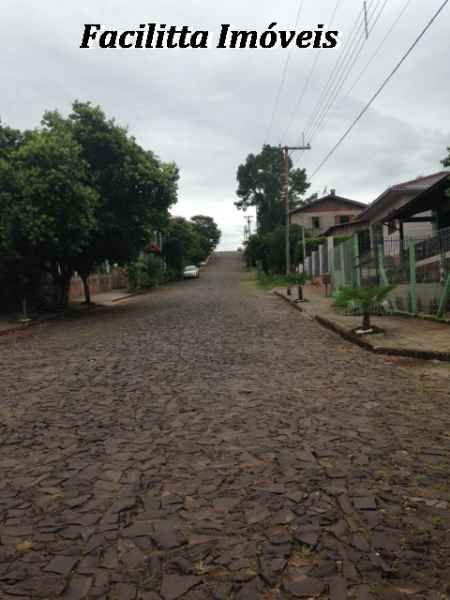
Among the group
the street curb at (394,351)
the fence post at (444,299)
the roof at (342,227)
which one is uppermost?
the roof at (342,227)

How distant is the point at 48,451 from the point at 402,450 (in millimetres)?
2772

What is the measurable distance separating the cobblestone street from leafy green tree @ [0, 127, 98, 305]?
1029 cm

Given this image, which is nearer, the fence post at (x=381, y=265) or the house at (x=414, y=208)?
the fence post at (x=381, y=265)

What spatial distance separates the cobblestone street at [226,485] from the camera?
2.54 m

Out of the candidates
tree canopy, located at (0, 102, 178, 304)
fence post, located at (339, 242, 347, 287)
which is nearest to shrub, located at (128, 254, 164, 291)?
tree canopy, located at (0, 102, 178, 304)

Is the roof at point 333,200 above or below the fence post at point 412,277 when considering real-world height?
above

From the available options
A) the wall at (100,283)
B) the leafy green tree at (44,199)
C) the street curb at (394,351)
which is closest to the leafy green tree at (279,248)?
the wall at (100,283)

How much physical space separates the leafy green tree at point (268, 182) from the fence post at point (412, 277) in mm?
66245

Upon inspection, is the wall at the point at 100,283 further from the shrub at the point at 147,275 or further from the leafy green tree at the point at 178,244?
the leafy green tree at the point at 178,244

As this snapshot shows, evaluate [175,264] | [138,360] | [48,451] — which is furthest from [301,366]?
[175,264]

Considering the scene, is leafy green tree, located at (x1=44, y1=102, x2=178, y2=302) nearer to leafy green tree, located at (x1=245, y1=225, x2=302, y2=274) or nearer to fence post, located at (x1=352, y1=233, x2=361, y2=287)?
fence post, located at (x1=352, y1=233, x2=361, y2=287)

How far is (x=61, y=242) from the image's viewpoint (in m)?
18.1

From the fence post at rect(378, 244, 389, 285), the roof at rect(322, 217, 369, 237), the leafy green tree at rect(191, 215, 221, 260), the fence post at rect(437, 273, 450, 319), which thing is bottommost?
the fence post at rect(437, 273, 450, 319)

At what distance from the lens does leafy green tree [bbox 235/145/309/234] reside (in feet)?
262
